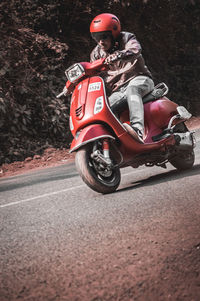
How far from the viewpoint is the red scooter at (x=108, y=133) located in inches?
193

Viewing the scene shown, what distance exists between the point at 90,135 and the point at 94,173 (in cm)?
39

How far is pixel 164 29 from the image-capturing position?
17.8 metres

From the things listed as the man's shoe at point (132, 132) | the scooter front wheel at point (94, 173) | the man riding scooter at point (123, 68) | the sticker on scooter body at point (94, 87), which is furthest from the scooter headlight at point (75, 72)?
the scooter front wheel at point (94, 173)

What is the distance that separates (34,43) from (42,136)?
2381mm

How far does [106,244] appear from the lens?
3195 mm

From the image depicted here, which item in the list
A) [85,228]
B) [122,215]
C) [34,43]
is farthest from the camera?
[34,43]

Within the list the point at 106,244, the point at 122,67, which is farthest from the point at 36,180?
the point at 106,244

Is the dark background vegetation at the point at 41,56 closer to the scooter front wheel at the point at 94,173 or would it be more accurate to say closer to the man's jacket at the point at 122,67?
the man's jacket at the point at 122,67

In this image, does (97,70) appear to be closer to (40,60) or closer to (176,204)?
(176,204)

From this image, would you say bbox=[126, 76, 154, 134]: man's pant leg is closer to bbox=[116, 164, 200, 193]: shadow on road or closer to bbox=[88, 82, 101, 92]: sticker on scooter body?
bbox=[88, 82, 101, 92]: sticker on scooter body

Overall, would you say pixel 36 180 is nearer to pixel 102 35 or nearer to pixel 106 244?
pixel 102 35

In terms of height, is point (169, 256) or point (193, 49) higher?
point (169, 256)

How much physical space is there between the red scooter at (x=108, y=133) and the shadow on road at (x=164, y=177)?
198 millimetres

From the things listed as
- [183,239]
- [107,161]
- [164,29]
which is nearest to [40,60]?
[164,29]
